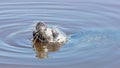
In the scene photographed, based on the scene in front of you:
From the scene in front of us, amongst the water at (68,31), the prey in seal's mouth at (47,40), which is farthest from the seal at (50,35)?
the water at (68,31)

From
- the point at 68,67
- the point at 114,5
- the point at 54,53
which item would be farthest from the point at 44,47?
the point at 114,5

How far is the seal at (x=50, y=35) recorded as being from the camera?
25.1ft

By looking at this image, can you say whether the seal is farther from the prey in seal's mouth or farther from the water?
the water

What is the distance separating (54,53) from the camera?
7469 mm

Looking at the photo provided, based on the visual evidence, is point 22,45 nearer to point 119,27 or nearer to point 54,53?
point 54,53

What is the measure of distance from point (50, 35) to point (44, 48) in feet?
0.95

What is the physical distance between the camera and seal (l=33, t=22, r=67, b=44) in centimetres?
Answer: 764

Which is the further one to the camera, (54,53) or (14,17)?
(14,17)

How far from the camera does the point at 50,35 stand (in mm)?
7801

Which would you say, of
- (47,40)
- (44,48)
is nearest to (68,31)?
(47,40)

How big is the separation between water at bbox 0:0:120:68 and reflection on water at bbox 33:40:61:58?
0.42 feet

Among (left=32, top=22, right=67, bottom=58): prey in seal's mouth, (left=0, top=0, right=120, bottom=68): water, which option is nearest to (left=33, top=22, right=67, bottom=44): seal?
(left=32, top=22, right=67, bottom=58): prey in seal's mouth

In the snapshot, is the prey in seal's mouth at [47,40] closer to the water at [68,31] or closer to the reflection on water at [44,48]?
the reflection on water at [44,48]

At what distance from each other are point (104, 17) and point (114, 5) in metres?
0.99
